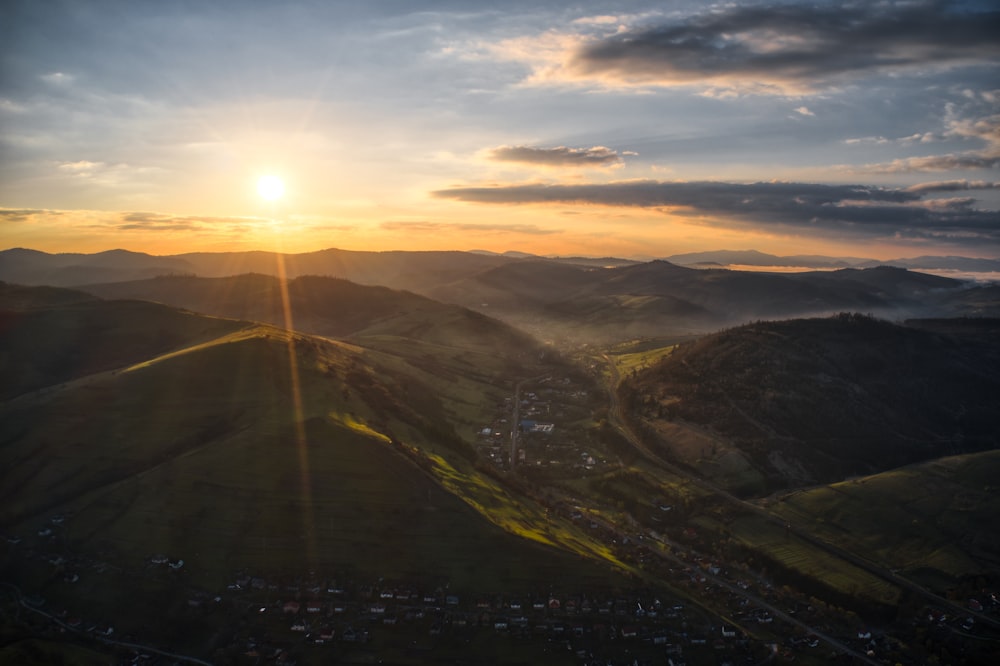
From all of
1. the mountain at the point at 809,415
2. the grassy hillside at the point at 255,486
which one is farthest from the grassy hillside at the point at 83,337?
the mountain at the point at 809,415

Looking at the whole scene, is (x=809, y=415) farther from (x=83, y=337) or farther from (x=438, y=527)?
(x=83, y=337)

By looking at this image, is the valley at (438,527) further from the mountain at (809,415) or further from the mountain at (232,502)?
the mountain at (809,415)

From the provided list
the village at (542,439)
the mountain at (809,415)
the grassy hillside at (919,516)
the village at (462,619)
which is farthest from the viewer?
the mountain at (809,415)

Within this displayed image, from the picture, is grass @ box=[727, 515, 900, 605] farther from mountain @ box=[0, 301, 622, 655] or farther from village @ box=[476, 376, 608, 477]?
village @ box=[476, 376, 608, 477]

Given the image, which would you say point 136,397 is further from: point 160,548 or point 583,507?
point 583,507

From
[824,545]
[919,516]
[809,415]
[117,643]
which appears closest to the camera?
[117,643]

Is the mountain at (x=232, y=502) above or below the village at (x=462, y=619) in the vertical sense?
above

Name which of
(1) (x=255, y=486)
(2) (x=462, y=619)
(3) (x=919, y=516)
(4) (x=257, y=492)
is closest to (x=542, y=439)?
(1) (x=255, y=486)

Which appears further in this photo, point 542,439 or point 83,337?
point 83,337

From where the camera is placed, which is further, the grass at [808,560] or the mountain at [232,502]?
the grass at [808,560]
